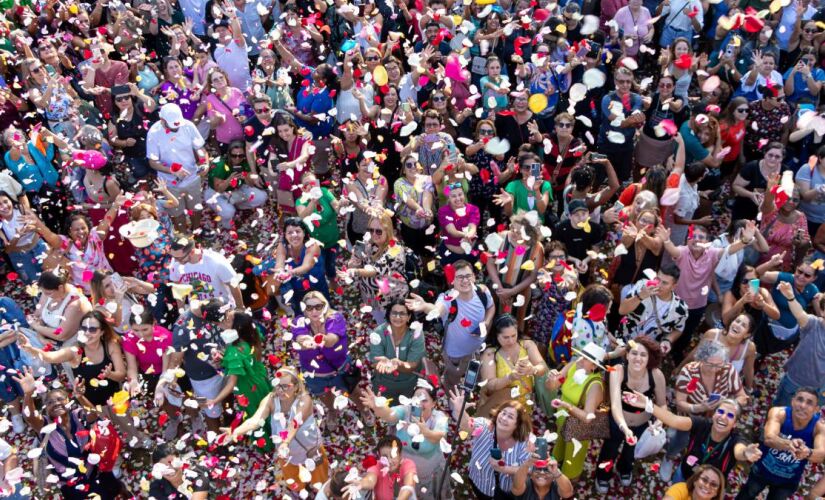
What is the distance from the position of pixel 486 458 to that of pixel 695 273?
8.32ft

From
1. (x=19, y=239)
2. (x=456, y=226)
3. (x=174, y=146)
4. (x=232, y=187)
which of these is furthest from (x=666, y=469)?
(x=19, y=239)

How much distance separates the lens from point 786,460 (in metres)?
4.89

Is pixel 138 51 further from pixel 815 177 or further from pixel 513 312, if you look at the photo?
pixel 815 177

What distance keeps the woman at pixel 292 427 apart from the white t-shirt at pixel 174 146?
3.14m

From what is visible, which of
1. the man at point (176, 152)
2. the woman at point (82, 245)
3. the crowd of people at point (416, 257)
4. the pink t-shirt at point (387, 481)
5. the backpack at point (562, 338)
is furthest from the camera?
the man at point (176, 152)

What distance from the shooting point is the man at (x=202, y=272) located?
5980 mm

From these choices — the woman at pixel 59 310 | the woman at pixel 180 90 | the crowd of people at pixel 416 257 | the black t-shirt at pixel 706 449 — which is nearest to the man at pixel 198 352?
the crowd of people at pixel 416 257

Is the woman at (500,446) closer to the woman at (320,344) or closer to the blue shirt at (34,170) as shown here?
the woman at (320,344)

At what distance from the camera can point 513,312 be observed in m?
6.70

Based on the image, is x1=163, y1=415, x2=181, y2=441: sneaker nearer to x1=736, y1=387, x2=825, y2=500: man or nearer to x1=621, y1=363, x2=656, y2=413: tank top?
x1=621, y1=363, x2=656, y2=413: tank top

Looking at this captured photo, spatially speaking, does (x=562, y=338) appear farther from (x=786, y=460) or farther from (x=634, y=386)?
(x=786, y=460)

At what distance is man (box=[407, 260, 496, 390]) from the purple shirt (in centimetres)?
60

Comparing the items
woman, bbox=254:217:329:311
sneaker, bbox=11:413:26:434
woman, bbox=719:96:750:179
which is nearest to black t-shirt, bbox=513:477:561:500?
woman, bbox=254:217:329:311

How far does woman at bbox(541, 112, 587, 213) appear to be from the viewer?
7.28 m
